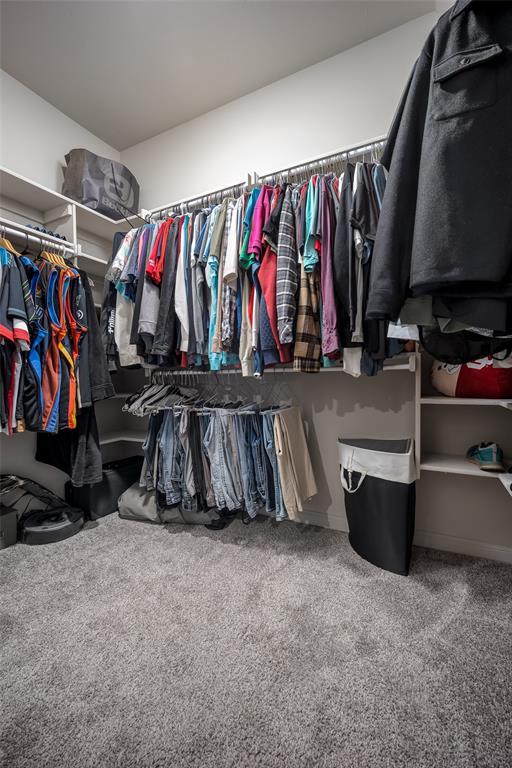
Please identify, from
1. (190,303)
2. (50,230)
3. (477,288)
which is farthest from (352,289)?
(50,230)

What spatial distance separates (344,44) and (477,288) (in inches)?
83.9

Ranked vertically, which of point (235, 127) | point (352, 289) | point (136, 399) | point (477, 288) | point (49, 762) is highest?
point (235, 127)

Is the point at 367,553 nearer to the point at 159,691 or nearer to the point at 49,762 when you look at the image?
the point at 159,691

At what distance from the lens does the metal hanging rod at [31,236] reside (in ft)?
5.56

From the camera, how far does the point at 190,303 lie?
1690 mm

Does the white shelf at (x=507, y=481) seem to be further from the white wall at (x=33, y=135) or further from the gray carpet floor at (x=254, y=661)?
the white wall at (x=33, y=135)

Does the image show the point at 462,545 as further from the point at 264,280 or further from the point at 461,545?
the point at 264,280

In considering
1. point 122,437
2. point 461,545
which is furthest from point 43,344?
point 461,545

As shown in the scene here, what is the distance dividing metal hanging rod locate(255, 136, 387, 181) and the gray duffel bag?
201cm

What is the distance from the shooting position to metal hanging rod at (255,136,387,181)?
152 cm

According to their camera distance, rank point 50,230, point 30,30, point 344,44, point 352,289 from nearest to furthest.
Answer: point 352,289 → point 30,30 → point 344,44 → point 50,230

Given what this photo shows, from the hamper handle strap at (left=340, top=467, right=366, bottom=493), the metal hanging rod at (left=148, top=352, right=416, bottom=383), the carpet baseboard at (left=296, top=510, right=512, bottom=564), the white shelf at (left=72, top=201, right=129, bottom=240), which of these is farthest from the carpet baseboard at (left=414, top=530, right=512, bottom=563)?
the white shelf at (left=72, top=201, right=129, bottom=240)

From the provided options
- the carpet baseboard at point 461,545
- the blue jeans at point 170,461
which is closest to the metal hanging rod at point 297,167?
the blue jeans at point 170,461

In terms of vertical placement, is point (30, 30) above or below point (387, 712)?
above
